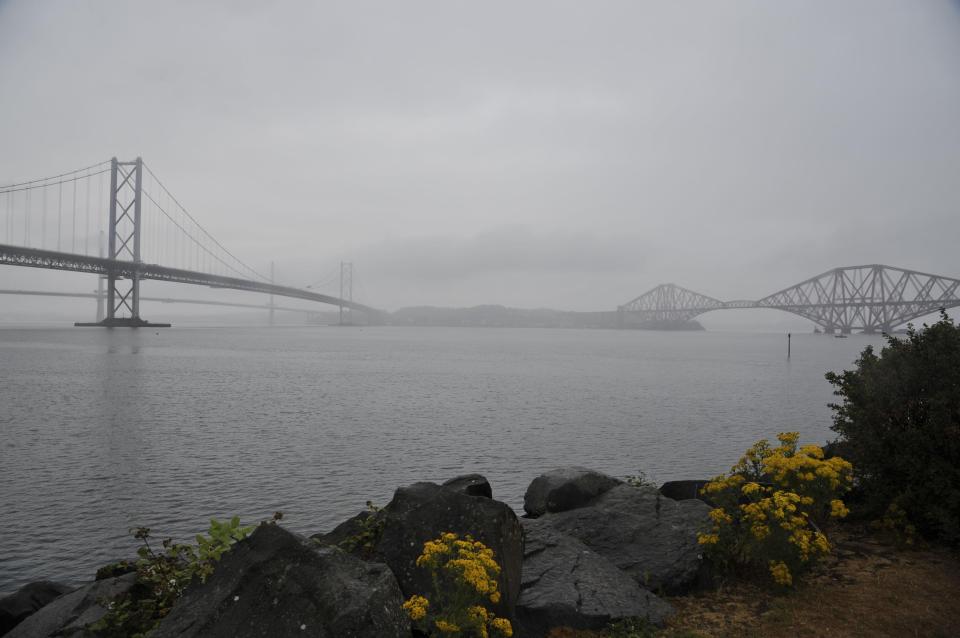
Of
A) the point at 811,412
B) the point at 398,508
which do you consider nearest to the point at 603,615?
the point at 398,508

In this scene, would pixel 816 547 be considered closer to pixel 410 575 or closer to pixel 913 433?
pixel 913 433

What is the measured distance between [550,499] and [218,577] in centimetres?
642

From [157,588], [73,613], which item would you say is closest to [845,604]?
[157,588]

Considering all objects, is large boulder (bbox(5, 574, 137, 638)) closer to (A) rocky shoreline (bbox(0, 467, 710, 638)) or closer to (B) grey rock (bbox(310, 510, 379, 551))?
(A) rocky shoreline (bbox(0, 467, 710, 638))

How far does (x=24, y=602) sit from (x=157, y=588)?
1841 mm

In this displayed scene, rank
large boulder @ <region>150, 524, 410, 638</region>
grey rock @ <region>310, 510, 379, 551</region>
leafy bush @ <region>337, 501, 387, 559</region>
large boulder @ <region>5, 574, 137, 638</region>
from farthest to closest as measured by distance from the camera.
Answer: grey rock @ <region>310, 510, 379, 551</region>, leafy bush @ <region>337, 501, 387, 559</region>, large boulder @ <region>5, 574, 137, 638</region>, large boulder @ <region>150, 524, 410, 638</region>

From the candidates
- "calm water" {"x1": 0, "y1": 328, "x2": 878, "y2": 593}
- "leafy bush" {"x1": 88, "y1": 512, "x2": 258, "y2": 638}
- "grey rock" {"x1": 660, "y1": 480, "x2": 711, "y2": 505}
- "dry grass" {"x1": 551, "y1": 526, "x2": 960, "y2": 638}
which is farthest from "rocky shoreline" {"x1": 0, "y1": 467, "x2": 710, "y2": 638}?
"calm water" {"x1": 0, "y1": 328, "x2": 878, "y2": 593}

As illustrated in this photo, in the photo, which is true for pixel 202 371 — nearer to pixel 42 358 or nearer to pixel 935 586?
pixel 42 358

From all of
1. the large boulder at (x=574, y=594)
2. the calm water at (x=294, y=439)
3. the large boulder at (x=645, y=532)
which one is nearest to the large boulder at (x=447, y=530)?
the large boulder at (x=574, y=594)

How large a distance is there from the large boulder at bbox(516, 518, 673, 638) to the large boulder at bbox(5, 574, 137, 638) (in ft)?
13.4

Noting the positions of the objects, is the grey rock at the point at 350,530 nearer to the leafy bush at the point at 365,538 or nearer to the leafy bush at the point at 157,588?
the leafy bush at the point at 365,538

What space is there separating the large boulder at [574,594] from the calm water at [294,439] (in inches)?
207

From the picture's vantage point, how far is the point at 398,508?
6359 millimetres

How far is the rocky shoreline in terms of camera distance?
431 centimetres
